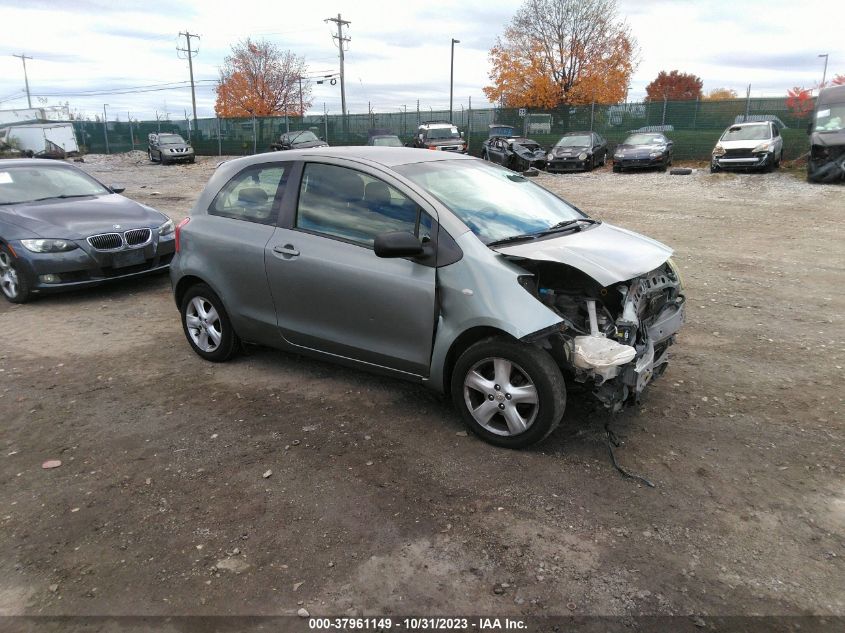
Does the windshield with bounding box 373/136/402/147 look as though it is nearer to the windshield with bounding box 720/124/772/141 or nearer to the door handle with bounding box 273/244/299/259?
the windshield with bounding box 720/124/772/141

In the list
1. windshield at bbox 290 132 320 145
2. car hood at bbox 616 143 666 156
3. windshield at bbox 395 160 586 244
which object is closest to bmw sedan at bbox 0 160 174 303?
windshield at bbox 395 160 586 244

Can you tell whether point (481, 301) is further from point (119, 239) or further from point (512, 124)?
point (512, 124)

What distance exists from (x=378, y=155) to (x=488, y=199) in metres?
0.85

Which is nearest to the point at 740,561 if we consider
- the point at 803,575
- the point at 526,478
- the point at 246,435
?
the point at 803,575

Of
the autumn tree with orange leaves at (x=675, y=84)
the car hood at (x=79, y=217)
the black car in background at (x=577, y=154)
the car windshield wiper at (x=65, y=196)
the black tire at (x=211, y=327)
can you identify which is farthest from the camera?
the autumn tree with orange leaves at (x=675, y=84)

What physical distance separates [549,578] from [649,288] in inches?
80.3

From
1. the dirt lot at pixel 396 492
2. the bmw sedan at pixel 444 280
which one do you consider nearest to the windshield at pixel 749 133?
the dirt lot at pixel 396 492

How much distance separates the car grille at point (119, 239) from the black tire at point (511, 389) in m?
5.18

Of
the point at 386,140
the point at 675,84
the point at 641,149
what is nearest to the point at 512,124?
the point at 386,140

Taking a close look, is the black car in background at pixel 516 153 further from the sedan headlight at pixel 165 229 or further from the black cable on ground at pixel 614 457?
the black cable on ground at pixel 614 457

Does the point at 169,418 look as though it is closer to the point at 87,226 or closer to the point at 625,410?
the point at 625,410

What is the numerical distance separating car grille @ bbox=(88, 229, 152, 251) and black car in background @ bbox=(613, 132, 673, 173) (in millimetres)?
18345

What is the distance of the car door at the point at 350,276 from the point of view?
393 centimetres

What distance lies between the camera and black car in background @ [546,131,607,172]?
2309cm
